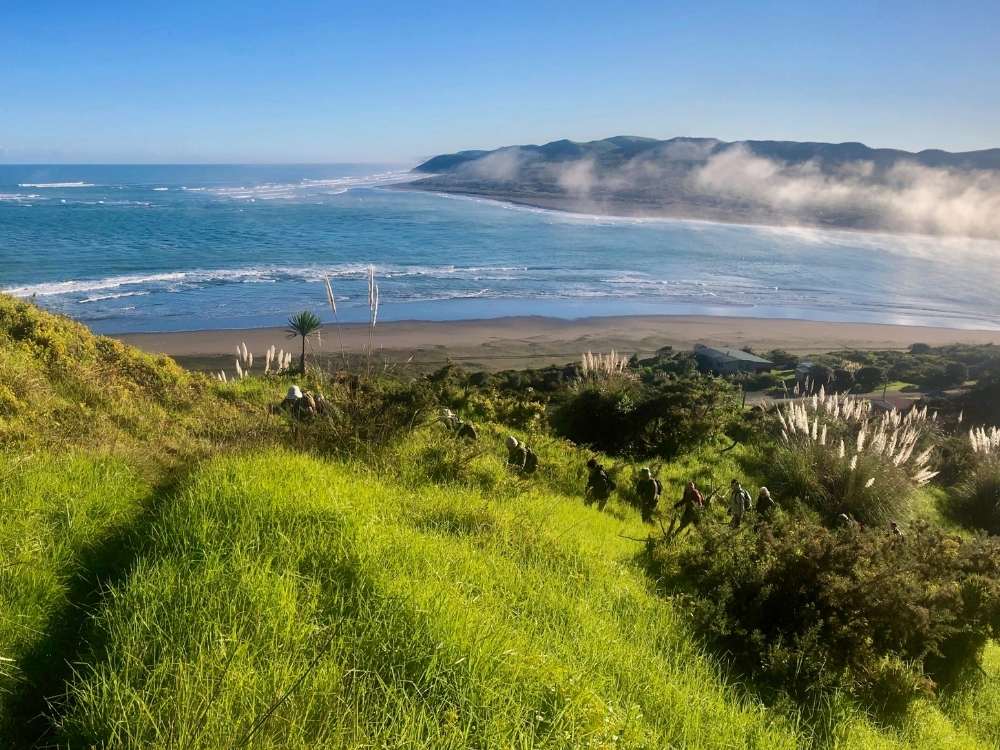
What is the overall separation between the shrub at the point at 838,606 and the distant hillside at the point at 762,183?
97488mm

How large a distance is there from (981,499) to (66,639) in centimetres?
1102

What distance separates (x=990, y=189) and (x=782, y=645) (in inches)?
5472

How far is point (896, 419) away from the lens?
9.26 m

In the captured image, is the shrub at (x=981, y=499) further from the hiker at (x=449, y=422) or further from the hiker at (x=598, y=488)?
the hiker at (x=449, y=422)

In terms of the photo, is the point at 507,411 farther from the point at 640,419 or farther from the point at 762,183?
the point at 762,183

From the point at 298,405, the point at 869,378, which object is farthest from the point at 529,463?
the point at 869,378

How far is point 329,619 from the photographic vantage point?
2998 millimetres

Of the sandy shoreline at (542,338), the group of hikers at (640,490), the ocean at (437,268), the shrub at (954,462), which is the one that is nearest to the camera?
the group of hikers at (640,490)

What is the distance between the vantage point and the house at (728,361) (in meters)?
21.8

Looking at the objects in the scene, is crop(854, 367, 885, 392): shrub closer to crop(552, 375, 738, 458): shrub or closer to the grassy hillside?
crop(552, 375, 738, 458): shrub

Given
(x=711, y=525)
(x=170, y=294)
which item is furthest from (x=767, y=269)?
(x=711, y=525)

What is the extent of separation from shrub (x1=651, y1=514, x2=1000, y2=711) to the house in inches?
666

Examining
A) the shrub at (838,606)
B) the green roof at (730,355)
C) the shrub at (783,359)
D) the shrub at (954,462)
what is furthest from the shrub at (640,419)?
the shrub at (783,359)

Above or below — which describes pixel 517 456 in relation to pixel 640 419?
above
